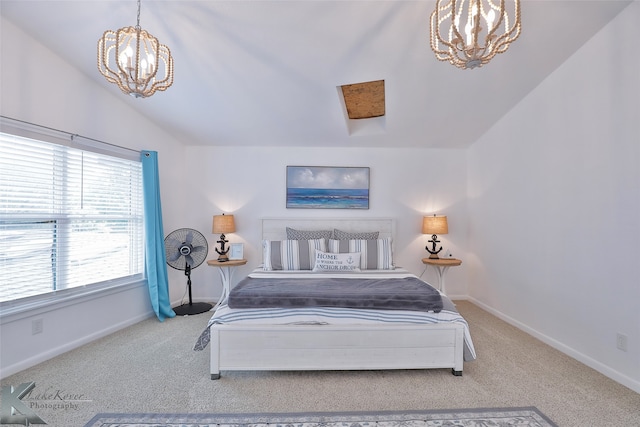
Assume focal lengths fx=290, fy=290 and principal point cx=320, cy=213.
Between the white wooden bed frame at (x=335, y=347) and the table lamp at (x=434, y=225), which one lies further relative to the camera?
the table lamp at (x=434, y=225)

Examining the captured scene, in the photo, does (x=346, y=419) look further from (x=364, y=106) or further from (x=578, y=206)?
(x=364, y=106)

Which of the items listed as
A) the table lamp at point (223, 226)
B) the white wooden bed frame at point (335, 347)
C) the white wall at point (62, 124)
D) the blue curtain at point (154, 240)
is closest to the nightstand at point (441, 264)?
the white wooden bed frame at point (335, 347)

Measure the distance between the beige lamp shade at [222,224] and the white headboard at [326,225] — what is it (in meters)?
0.47

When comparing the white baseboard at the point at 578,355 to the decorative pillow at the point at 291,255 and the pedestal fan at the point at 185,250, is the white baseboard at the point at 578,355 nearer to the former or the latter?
the decorative pillow at the point at 291,255

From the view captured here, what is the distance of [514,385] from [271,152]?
3.72m

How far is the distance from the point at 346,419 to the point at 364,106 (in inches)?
132

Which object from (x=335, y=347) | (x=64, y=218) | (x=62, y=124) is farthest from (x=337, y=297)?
(x=62, y=124)

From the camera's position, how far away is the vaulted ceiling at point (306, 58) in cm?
220

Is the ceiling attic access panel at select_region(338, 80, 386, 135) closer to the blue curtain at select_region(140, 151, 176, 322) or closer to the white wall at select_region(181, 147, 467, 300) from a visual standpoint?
the white wall at select_region(181, 147, 467, 300)

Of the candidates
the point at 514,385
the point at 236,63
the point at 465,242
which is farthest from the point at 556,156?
the point at 236,63

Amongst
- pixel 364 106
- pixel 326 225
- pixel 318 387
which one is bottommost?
pixel 318 387

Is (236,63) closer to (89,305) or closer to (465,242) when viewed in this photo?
(89,305)

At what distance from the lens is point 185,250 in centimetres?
360

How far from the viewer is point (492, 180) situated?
378 cm
